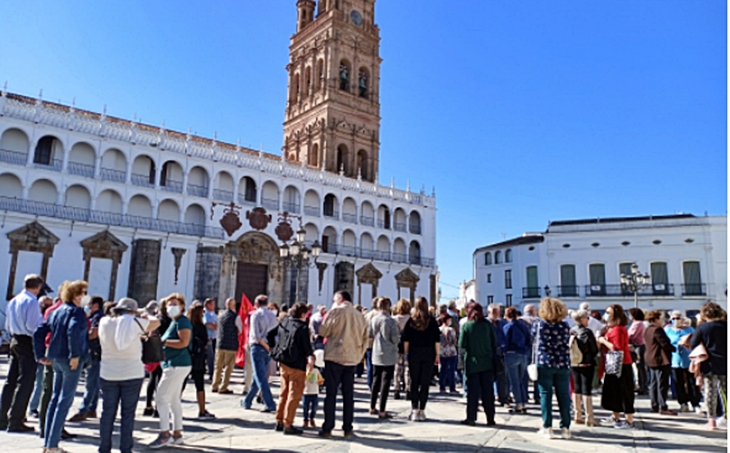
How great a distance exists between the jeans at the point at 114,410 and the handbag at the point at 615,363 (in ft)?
20.3

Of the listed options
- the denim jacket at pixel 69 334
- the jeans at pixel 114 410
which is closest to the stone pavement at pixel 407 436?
the jeans at pixel 114 410

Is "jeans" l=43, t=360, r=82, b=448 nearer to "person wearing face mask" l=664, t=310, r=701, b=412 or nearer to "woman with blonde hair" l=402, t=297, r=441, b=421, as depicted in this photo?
"woman with blonde hair" l=402, t=297, r=441, b=421

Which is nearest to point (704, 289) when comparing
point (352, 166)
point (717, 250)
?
point (717, 250)

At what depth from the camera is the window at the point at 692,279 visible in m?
35.4

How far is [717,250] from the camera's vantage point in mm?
35562

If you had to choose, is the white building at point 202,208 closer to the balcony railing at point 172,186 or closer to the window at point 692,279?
the balcony railing at point 172,186

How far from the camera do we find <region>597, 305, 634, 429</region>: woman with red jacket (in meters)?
7.39

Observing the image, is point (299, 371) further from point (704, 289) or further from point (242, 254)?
point (704, 289)

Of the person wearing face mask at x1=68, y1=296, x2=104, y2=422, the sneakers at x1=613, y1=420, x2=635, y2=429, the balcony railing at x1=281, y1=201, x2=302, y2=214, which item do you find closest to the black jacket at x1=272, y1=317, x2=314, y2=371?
the person wearing face mask at x1=68, y1=296, x2=104, y2=422

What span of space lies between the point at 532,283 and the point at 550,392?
1414 inches

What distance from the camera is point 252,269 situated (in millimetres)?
33094

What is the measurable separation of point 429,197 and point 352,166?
706 centimetres

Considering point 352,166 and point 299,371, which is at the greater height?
point 352,166

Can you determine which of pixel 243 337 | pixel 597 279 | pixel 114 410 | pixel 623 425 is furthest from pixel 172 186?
A: pixel 597 279
